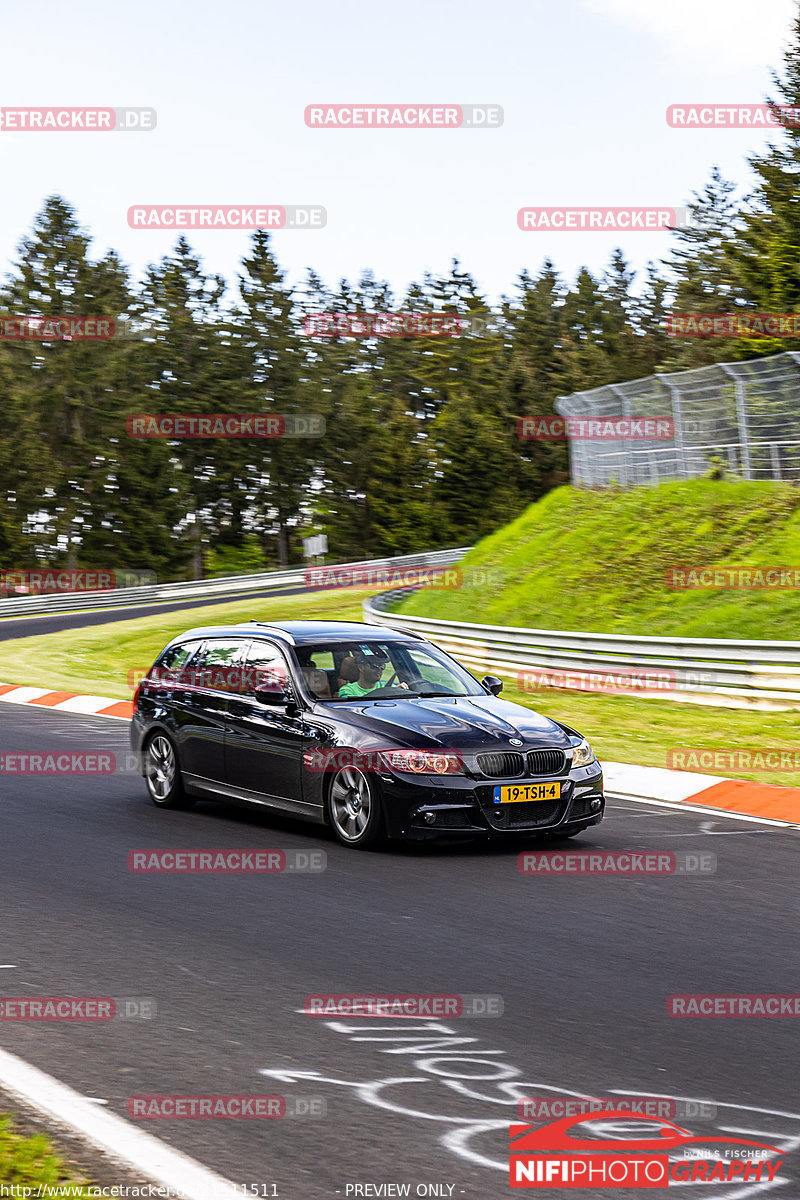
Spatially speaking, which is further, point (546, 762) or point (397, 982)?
point (546, 762)

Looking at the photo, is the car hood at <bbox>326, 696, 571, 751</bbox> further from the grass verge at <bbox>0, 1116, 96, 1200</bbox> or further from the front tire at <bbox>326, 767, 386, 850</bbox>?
the grass verge at <bbox>0, 1116, 96, 1200</bbox>

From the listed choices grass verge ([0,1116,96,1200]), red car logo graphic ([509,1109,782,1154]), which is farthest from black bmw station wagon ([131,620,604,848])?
grass verge ([0,1116,96,1200])

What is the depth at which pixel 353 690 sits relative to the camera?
33.2 feet

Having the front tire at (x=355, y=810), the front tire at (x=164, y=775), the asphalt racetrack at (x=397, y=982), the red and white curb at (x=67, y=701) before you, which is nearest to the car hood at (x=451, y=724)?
the front tire at (x=355, y=810)

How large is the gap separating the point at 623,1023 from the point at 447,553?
5351cm

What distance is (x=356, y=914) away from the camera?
766 cm

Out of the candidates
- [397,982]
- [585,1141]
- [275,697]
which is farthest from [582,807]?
[585,1141]

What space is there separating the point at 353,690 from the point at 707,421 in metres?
15.8

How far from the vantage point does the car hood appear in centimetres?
922

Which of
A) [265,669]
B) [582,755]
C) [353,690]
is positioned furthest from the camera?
[265,669]

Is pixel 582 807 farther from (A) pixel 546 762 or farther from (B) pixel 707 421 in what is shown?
(B) pixel 707 421

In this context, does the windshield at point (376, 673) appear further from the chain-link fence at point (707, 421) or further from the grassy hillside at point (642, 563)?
the chain-link fence at point (707, 421)

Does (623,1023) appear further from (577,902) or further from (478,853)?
(478,853)

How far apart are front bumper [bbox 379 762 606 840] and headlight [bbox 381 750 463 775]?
1.8 inches
